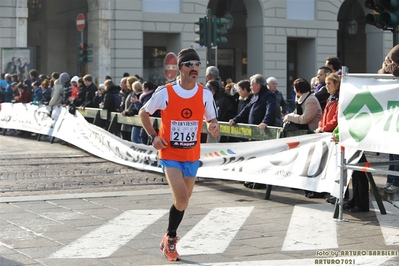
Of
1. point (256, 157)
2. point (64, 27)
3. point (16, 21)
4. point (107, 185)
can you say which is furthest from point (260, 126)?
point (64, 27)

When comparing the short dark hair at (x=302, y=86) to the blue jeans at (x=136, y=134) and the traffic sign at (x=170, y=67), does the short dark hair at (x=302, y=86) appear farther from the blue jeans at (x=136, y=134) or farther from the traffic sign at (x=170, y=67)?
the traffic sign at (x=170, y=67)

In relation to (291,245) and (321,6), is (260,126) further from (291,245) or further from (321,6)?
(321,6)

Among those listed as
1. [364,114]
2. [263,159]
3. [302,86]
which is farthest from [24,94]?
[364,114]

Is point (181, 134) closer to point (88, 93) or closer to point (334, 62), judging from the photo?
point (334, 62)

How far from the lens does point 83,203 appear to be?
1118cm

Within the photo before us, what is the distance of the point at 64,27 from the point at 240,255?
34918mm

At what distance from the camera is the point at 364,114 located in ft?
31.4

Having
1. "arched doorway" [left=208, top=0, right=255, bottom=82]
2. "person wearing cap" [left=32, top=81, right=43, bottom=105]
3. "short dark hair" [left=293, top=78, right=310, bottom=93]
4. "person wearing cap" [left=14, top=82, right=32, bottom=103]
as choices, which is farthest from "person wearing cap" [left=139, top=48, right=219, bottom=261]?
"arched doorway" [left=208, top=0, right=255, bottom=82]

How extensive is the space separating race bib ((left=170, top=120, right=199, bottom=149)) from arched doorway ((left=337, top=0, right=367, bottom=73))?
3866cm

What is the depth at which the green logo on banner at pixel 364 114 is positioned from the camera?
30.4ft

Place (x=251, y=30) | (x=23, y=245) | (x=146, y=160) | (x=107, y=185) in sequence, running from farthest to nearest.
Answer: (x=251, y=30) < (x=146, y=160) < (x=107, y=185) < (x=23, y=245)

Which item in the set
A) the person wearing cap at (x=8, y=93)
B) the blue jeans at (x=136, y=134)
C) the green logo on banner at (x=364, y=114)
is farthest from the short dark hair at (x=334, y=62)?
the person wearing cap at (x=8, y=93)

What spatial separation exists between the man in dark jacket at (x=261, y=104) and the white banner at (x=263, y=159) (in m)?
0.63

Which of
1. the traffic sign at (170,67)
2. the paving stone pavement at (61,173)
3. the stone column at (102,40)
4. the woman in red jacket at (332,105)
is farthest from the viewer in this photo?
the stone column at (102,40)
